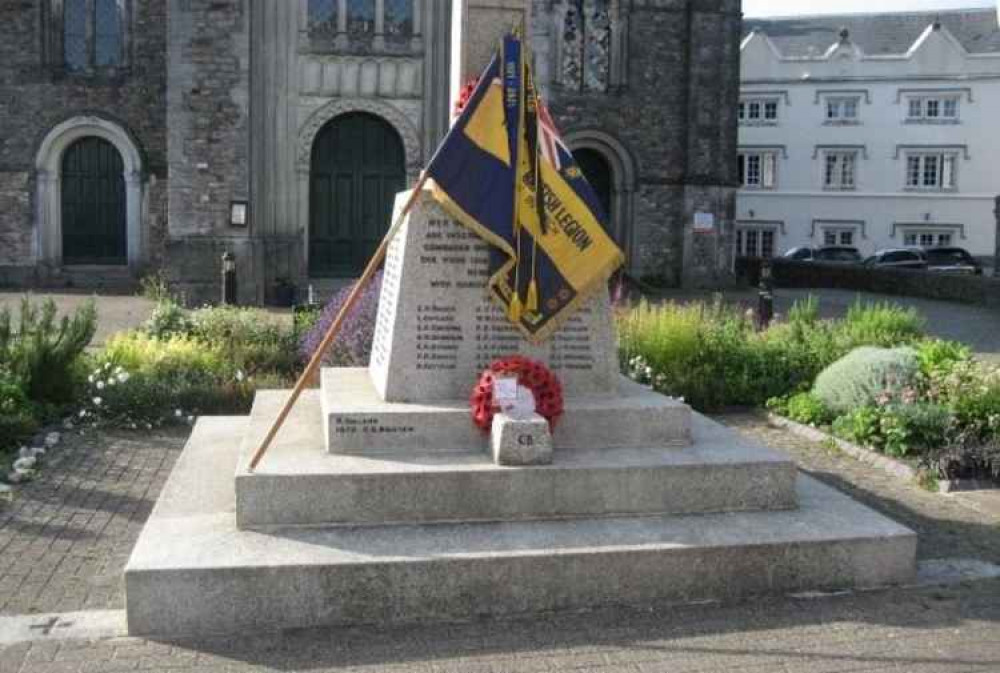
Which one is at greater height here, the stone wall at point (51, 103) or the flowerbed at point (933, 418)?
the stone wall at point (51, 103)

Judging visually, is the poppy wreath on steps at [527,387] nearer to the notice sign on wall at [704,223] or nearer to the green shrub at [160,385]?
the green shrub at [160,385]

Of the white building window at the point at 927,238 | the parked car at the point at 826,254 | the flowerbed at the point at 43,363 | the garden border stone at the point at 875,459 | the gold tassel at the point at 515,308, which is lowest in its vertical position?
the garden border stone at the point at 875,459

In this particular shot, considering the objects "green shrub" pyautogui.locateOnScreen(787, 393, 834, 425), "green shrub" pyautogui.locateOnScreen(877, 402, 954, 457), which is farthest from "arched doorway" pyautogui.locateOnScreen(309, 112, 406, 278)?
"green shrub" pyautogui.locateOnScreen(877, 402, 954, 457)

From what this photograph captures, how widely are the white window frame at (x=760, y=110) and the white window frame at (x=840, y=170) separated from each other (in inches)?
115

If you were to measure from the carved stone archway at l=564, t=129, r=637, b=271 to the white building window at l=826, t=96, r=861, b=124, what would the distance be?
26.1m

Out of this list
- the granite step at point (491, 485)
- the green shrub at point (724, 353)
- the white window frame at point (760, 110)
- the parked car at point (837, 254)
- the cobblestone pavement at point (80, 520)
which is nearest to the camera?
the granite step at point (491, 485)

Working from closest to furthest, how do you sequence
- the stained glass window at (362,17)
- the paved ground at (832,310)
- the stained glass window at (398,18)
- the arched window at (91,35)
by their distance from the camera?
the paved ground at (832,310)
the stained glass window at (362,17)
the stained glass window at (398,18)
the arched window at (91,35)

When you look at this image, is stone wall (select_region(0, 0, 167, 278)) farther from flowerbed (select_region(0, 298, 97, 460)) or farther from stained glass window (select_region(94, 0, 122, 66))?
flowerbed (select_region(0, 298, 97, 460))

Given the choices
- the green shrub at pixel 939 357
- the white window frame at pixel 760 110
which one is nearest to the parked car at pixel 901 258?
the white window frame at pixel 760 110

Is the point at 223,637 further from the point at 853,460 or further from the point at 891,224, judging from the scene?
the point at 891,224

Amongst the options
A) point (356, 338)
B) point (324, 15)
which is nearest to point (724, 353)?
point (356, 338)

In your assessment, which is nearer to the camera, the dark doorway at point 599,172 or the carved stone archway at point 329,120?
the carved stone archway at point 329,120

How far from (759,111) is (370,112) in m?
31.0

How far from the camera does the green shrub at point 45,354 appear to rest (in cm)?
957
